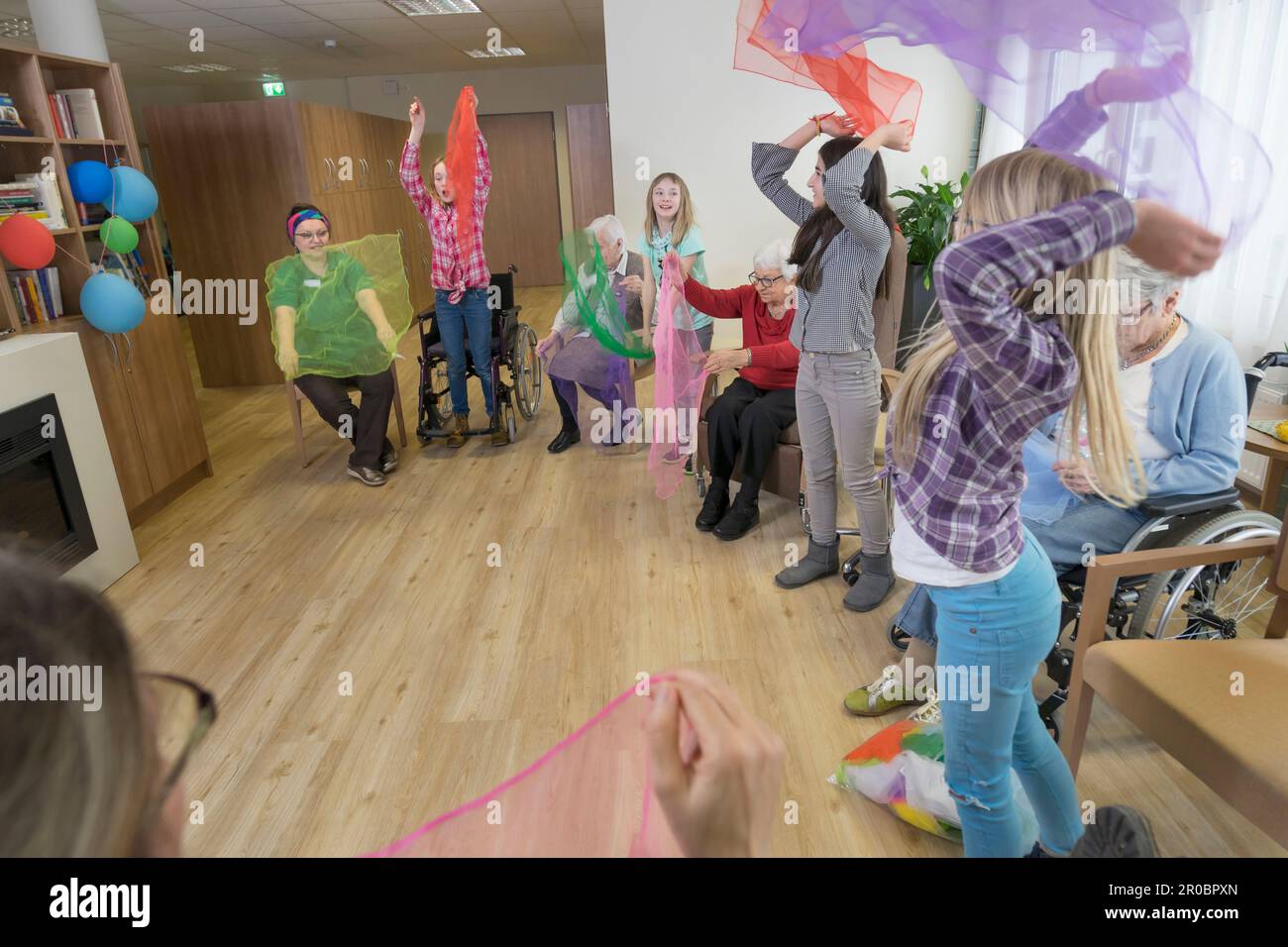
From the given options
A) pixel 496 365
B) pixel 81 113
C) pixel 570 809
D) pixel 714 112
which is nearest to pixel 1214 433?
pixel 570 809

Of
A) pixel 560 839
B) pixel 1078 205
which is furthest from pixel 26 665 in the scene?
pixel 1078 205

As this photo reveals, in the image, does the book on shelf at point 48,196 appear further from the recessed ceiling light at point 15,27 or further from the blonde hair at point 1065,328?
the recessed ceiling light at point 15,27

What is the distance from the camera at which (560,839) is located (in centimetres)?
89

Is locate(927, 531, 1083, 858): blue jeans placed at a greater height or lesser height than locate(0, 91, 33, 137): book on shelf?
lesser

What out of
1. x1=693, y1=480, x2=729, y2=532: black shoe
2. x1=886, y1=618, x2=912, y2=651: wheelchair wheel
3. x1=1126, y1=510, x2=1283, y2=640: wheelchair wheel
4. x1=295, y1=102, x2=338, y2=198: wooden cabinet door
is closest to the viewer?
x1=1126, y1=510, x2=1283, y2=640: wheelchair wheel

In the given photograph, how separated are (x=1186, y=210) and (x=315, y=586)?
2.95 meters

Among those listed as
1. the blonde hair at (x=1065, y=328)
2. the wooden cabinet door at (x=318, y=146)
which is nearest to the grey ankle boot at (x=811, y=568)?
the blonde hair at (x=1065, y=328)

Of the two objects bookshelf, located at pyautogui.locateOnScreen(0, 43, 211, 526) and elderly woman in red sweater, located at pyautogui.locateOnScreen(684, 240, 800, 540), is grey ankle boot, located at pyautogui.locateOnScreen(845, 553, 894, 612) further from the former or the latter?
bookshelf, located at pyautogui.locateOnScreen(0, 43, 211, 526)

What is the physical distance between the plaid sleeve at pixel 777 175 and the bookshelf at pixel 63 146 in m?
2.84

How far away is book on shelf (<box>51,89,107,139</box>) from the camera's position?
358 centimetres

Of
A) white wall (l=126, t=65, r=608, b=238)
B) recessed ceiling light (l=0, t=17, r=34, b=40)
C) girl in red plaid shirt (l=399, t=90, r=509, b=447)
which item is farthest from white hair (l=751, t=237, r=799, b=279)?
white wall (l=126, t=65, r=608, b=238)

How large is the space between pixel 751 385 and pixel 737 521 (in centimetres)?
57

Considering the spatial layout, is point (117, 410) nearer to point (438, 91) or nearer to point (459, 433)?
point (459, 433)

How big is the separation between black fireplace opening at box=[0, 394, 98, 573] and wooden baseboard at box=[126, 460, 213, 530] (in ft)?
1.95
